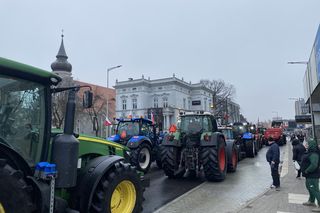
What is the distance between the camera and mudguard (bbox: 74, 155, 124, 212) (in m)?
4.87

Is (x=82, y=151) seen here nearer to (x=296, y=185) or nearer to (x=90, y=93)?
(x=90, y=93)

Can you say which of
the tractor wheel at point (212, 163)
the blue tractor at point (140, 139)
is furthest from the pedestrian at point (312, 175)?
the blue tractor at point (140, 139)

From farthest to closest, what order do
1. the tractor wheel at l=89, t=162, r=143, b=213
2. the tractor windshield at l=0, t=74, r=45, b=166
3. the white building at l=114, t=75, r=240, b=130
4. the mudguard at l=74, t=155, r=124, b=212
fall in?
the white building at l=114, t=75, r=240, b=130
the tractor wheel at l=89, t=162, r=143, b=213
the mudguard at l=74, t=155, r=124, b=212
the tractor windshield at l=0, t=74, r=45, b=166

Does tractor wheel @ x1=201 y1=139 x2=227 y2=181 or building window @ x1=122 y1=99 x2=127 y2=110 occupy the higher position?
building window @ x1=122 y1=99 x2=127 y2=110

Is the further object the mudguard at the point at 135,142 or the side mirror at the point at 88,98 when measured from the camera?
the mudguard at the point at 135,142

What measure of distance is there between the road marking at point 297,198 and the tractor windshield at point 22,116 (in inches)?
259

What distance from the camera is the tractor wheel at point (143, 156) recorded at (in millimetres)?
12531

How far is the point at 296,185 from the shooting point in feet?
32.8

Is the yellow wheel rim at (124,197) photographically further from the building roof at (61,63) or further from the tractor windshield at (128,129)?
the building roof at (61,63)

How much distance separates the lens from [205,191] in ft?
29.9

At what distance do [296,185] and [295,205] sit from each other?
280 cm

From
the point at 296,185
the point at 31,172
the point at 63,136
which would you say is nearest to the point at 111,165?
the point at 63,136

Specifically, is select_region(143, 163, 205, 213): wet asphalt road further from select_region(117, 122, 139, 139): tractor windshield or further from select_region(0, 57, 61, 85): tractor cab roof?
select_region(0, 57, 61, 85): tractor cab roof

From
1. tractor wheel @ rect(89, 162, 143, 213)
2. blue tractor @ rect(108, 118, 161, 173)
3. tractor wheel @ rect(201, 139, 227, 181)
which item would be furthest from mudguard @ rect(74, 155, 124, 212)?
blue tractor @ rect(108, 118, 161, 173)
